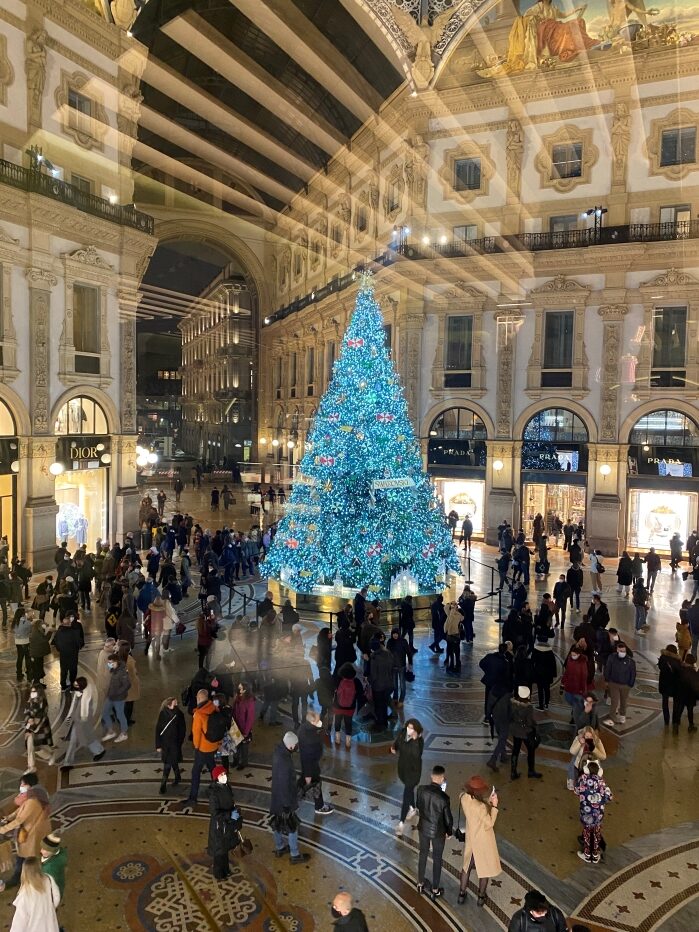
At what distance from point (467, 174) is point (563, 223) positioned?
4692mm

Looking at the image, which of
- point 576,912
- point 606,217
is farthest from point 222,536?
point 606,217

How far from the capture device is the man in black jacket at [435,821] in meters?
6.45

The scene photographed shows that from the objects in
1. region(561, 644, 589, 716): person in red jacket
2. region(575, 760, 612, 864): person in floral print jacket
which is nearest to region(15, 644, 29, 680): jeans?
region(561, 644, 589, 716): person in red jacket

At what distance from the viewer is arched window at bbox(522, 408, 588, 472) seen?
26.8 meters

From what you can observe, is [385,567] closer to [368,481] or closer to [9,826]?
[368,481]

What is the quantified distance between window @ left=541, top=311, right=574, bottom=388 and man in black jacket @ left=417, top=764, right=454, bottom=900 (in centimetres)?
2253

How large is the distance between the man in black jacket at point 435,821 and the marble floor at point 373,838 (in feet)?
0.88

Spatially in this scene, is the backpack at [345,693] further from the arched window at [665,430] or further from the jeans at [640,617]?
the arched window at [665,430]

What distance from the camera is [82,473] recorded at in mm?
23812

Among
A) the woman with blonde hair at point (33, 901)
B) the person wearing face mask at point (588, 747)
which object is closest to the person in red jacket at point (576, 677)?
the person wearing face mask at point (588, 747)

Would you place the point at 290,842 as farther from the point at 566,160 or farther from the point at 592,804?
the point at 566,160

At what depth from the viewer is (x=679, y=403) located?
25.0 m

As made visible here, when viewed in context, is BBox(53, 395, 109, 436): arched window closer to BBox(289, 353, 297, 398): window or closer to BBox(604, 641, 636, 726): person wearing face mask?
BBox(604, 641, 636, 726): person wearing face mask

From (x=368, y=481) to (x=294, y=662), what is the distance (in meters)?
7.17
